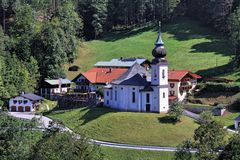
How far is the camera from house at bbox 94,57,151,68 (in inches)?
4405

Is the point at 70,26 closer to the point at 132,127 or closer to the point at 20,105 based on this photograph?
the point at 20,105

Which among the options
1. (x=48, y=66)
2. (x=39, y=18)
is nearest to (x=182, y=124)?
(x=48, y=66)

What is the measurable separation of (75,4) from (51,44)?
36.2 meters

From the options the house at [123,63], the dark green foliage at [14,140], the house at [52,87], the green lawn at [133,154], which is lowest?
the green lawn at [133,154]

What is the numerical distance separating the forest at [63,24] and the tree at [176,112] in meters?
30.8

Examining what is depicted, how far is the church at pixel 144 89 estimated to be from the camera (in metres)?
83.9

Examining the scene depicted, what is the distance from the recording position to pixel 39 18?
139250 millimetres

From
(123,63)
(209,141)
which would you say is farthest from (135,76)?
(209,141)

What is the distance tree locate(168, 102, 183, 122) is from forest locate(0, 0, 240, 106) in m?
30.8

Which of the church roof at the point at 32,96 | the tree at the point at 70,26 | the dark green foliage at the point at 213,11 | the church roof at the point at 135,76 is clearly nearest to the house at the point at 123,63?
the tree at the point at 70,26

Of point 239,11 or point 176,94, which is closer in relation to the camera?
point 176,94

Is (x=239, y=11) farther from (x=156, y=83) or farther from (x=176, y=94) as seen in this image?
(x=156, y=83)

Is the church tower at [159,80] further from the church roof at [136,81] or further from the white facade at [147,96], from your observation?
the church roof at [136,81]

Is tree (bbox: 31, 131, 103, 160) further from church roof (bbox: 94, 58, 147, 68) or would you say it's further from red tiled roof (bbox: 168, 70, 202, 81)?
church roof (bbox: 94, 58, 147, 68)
